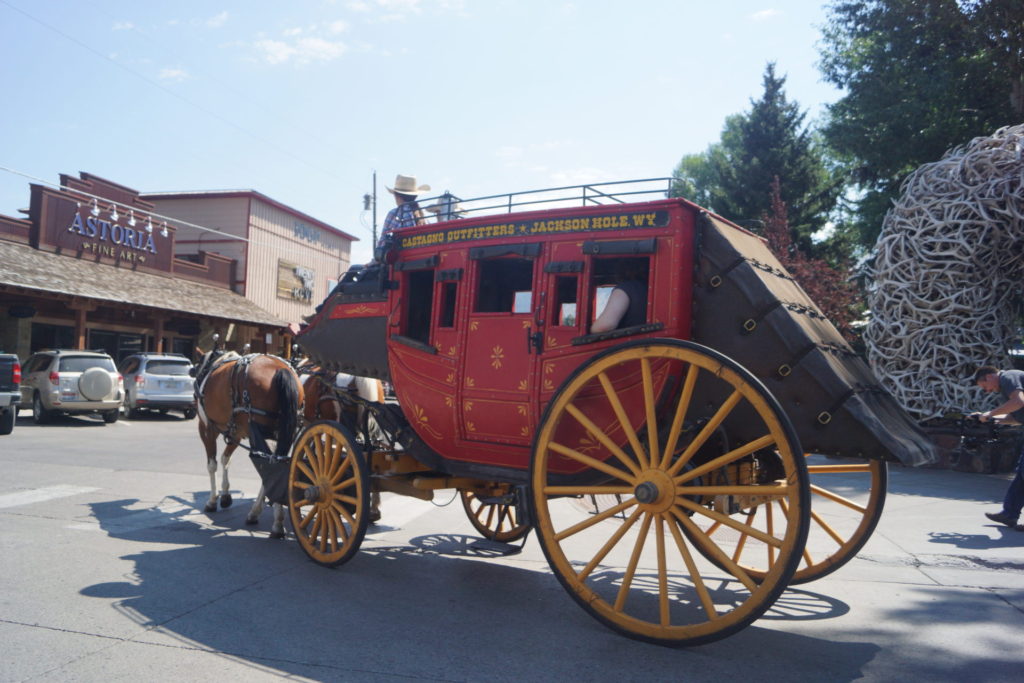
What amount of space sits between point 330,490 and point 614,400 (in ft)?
8.37

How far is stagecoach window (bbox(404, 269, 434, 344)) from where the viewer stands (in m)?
5.90

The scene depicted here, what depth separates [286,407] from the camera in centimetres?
692

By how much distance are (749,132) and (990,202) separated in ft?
70.3

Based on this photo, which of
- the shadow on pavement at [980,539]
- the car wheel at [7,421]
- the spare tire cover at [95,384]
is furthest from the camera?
the spare tire cover at [95,384]

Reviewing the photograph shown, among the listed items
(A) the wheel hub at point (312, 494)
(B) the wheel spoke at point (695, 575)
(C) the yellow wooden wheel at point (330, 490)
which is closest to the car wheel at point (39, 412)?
(C) the yellow wooden wheel at point (330, 490)

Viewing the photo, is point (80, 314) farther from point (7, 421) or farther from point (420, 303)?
point (420, 303)

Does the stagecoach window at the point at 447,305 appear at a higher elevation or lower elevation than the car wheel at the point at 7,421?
higher

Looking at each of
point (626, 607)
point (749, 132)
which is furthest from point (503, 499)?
point (749, 132)

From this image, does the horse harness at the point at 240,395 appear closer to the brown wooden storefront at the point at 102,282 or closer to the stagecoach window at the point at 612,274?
the stagecoach window at the point at 612,274

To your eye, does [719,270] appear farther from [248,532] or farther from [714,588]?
[248,532]

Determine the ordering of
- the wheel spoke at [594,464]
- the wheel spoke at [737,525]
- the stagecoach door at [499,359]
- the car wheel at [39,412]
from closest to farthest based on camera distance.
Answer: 1. the wheel spoke at [737,525]
2. the wheel spoke at [594,464]
3. the stagecoach door at [499,359]
4. the car wheel at [39,412]

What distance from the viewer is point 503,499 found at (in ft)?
18.2

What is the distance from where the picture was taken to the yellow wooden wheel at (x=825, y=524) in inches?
187

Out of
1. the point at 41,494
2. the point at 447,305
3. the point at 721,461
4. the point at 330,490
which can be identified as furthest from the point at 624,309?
the point at 41,494
